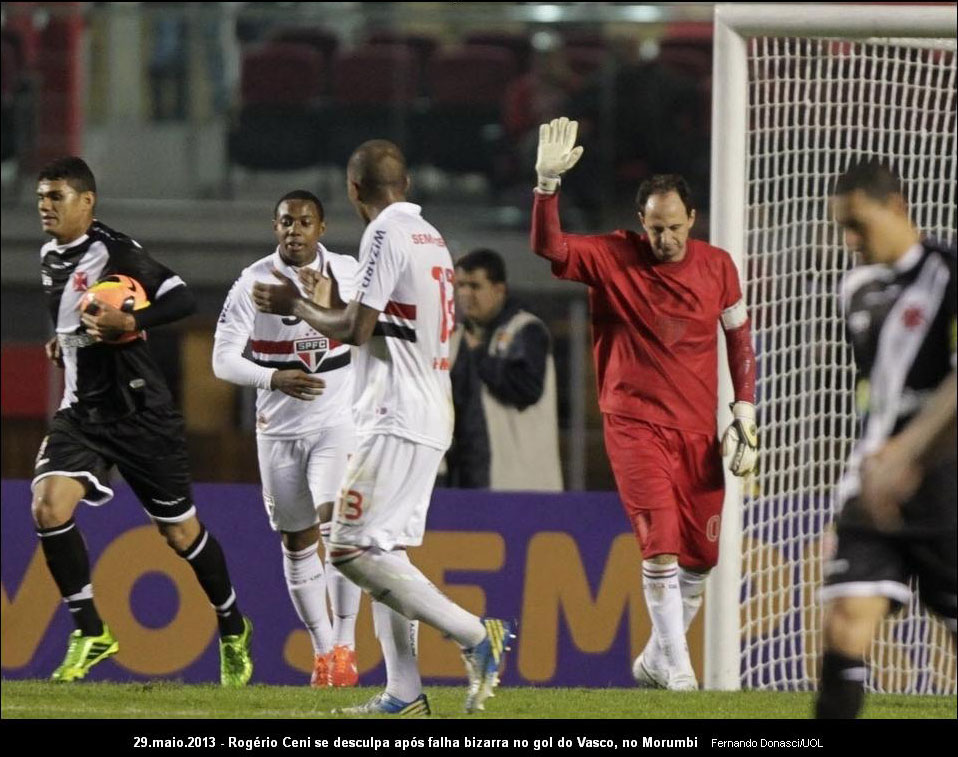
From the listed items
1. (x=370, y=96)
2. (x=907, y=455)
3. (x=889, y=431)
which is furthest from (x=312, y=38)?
(x=907, y=455)

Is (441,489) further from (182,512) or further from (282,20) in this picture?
(282,20)

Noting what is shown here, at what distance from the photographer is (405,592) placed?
6844mm

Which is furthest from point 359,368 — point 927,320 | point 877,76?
point 877,76

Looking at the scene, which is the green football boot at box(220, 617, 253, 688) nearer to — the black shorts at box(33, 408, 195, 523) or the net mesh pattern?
the black shorts at box(33, 408, 195, 523)

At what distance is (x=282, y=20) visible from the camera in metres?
16.5

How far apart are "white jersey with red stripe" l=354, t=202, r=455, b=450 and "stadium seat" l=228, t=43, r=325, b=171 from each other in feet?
29.8

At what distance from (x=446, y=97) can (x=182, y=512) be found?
8.19 metres

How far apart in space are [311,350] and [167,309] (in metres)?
0.82

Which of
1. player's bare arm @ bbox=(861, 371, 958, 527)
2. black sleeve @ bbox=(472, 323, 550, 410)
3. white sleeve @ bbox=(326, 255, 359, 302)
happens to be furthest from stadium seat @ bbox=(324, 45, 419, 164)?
player's bare arm @ bbox=(861, 371, 958, 527)

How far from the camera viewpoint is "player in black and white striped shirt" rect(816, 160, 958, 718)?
5.58 m

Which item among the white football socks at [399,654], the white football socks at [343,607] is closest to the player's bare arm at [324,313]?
the white football socks at [399,654]

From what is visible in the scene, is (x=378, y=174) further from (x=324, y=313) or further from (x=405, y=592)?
(x=405, y=592)

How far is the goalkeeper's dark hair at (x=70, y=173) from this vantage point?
843cm

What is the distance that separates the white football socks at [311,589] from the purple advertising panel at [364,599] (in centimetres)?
144
